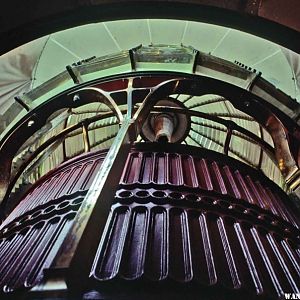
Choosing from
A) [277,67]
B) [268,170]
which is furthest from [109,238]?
[268,170]

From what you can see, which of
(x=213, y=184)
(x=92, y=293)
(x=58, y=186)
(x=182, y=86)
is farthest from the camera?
(x=182, y=86)

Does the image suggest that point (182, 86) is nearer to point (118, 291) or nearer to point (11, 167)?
point (11, 167)

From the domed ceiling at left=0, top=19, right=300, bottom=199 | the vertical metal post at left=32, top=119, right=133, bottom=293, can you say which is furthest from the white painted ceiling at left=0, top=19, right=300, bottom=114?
the vertical metal post at left=32, top=119, right=133, bottom=293

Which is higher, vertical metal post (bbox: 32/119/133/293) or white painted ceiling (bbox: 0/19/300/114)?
white painted ceiling (bbox: 0/19/300/114)

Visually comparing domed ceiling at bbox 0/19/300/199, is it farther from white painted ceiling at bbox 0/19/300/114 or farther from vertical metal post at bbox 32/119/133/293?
vertical metal post at bbox 32/119/133/293

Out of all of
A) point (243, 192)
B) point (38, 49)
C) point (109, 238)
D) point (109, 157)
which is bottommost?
→ point (109, 238)

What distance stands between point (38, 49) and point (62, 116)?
698 mm

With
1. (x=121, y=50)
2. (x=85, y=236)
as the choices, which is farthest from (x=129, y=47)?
(x=85, y=236)

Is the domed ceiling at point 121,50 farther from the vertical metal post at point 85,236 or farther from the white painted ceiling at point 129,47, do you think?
the vertical metal post at point 85,236

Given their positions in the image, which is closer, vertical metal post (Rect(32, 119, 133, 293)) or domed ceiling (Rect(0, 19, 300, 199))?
vertical metal post (Rect(32, 119, 133, 293))

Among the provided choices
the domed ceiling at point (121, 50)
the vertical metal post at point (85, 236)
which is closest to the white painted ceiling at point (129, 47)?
the domed ceiling at point (121, 50)

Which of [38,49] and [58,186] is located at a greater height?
[38,49]

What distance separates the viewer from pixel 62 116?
4.18 m

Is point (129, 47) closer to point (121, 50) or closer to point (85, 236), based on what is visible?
point (121, 50)
